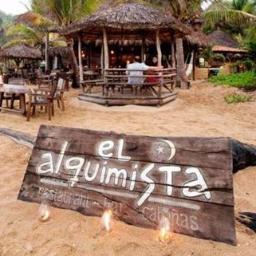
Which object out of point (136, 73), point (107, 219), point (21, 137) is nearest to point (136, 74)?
point (136, 73)

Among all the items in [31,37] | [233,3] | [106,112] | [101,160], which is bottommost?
[106,112]

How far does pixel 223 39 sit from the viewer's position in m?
31.6

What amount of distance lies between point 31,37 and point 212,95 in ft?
52.6

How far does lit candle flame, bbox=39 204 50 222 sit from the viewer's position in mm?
3430

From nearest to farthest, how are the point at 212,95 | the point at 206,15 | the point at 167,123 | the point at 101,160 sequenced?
the point at 101,160
the point at 167,123
the point at 212,95
the point at 206,15

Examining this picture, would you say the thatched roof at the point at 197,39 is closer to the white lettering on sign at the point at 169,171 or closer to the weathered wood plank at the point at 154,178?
the weathered wood plank at the point at 154,178

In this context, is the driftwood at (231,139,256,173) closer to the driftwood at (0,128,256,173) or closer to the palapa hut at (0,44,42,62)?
the driftwood at (0,128,256,173)

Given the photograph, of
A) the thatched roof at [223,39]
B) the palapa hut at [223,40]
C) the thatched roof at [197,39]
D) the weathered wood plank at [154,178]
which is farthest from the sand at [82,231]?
the thatched roof at [223,39]

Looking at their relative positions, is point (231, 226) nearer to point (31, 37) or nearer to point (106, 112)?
point (106, 112)

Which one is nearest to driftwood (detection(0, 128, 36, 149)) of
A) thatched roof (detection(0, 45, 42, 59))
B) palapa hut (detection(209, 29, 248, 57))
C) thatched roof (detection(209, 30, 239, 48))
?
thatched roof (detection(0, 45, 42, 59))

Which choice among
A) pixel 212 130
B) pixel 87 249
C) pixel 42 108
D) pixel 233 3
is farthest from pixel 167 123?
pixel 233 3

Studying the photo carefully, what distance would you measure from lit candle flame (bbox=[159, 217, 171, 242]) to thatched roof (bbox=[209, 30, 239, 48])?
29210 mm

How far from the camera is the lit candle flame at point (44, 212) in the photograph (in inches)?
135

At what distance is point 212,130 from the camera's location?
806 cm
